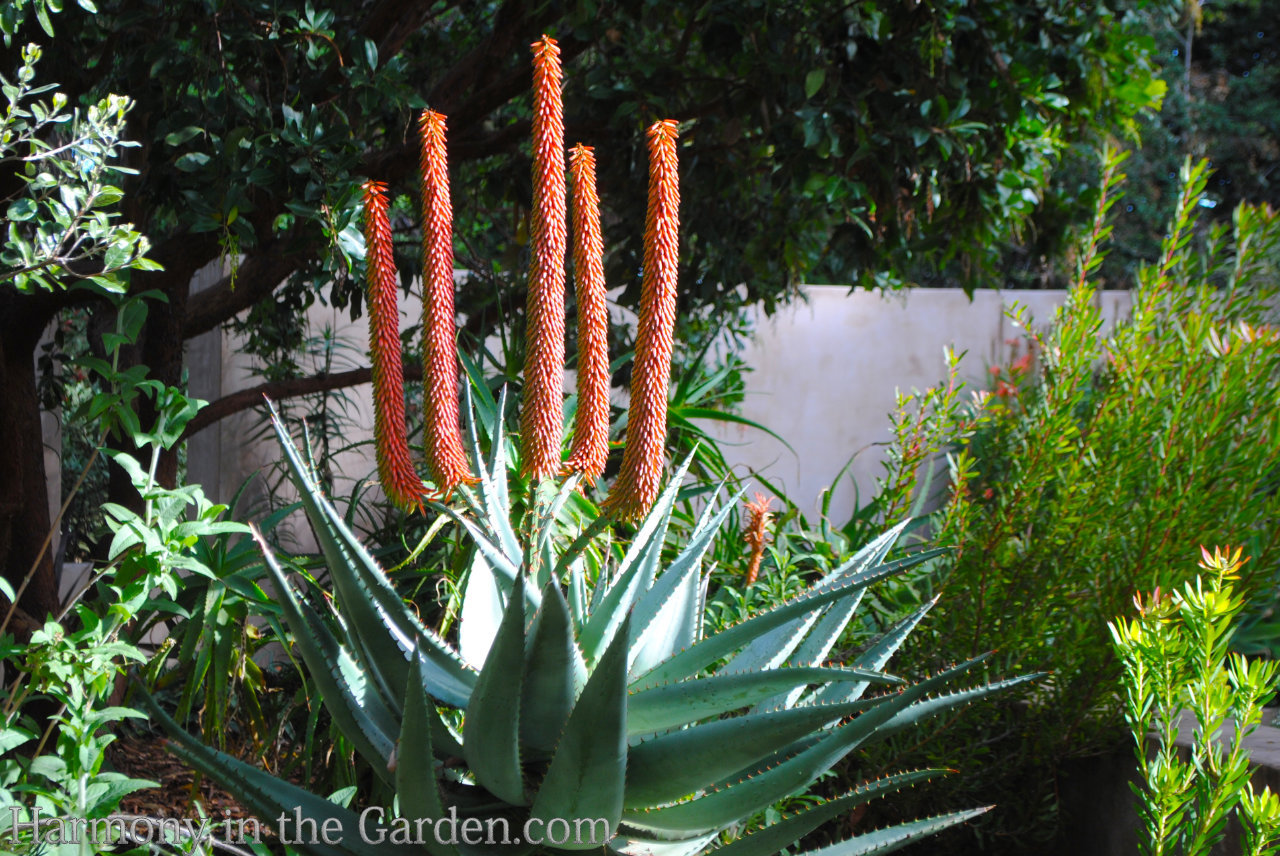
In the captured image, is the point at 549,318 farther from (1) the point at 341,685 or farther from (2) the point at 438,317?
(1) the point at 341,685

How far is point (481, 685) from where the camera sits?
1052 mm

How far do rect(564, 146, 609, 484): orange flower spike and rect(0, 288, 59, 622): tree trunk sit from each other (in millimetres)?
1810

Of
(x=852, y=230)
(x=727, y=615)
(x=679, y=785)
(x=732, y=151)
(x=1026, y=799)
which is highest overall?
(x=732, y=151)

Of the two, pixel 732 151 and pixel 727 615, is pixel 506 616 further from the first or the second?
pixel 732 151

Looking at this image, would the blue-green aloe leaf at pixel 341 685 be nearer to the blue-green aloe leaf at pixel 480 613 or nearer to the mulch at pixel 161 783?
the blue-green aloe leaf at pixel 480 613

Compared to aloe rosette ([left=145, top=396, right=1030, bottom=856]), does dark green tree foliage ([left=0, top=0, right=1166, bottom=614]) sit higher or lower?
higher

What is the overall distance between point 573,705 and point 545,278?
1.55 ft

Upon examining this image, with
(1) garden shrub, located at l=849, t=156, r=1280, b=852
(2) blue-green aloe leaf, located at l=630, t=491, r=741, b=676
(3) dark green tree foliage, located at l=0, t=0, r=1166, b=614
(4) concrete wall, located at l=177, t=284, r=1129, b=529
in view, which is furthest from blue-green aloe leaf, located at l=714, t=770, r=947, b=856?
(4) concrete wall, located at l=177, t=284, r=1129, b=529

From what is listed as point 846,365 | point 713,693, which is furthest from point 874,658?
point 846,365

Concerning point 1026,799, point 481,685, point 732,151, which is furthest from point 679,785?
point 732,151

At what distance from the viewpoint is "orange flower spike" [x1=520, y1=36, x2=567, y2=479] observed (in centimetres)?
111

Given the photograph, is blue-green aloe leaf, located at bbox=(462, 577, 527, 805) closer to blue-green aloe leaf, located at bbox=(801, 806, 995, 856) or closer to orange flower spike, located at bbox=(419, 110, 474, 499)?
orange flower spike, located at bbox=(419, 110, 474, 499)

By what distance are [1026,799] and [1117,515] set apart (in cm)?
85

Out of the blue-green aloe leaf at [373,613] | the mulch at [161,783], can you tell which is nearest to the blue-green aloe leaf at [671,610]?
the blue-green aloe leaf at [373,613]
